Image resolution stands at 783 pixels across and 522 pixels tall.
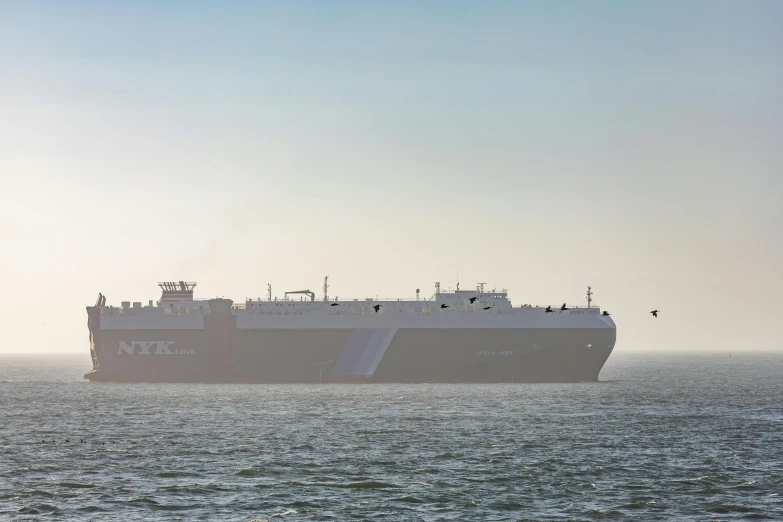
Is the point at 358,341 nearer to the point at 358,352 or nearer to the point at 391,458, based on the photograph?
the point at 358,352

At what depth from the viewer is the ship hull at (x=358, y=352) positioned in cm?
9138

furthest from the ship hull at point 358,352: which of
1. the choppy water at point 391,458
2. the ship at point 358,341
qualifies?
the choppy water at point 391,458

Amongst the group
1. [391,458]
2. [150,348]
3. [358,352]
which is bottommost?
[391,458]

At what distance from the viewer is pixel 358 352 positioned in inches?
3656

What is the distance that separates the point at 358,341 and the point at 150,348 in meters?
20.8

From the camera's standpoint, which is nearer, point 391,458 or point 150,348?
point 391,458

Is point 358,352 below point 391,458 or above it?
above

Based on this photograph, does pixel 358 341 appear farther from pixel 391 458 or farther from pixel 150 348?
pixel 391 458

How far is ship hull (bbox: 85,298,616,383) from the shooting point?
91375mm

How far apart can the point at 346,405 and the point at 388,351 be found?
2022 centimetres

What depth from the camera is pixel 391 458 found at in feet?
150

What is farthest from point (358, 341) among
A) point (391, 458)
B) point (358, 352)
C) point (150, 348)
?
point (391, 458)

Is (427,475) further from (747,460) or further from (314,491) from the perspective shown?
(747,460)

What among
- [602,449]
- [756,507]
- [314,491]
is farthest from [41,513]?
[602,449]
